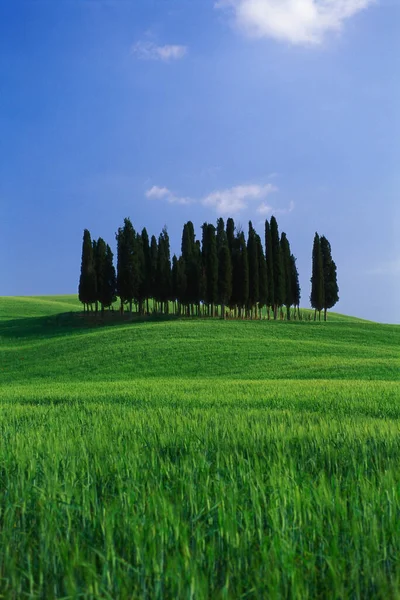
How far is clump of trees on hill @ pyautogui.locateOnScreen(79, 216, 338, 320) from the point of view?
56.4m

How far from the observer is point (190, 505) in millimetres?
2559

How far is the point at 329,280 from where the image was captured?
64.9 metres

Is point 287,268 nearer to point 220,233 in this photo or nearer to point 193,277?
point 220,233

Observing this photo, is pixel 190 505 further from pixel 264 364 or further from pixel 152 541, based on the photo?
pixel 264 364

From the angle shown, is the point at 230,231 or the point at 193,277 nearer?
the point at 193,277

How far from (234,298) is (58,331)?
20545 millimetres

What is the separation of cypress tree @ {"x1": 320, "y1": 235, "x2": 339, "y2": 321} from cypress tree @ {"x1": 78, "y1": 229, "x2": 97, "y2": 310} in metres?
29.9

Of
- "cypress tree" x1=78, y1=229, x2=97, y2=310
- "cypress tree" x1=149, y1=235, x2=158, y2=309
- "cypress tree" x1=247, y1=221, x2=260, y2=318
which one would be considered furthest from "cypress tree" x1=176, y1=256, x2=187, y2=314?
"cypress tree" x1=78, y1=229, x2=97, y2=310

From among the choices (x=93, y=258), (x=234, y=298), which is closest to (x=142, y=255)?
(x=93, y=258)

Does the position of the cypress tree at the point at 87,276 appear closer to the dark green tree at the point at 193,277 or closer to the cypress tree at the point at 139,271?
the cypress tree at the point at 139,271

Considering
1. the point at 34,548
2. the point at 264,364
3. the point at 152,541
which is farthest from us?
the point at 264,364

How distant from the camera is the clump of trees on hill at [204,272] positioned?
56406mm

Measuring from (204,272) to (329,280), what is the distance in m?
18.7

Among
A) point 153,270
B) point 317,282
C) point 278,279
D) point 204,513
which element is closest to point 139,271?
point 153,270
